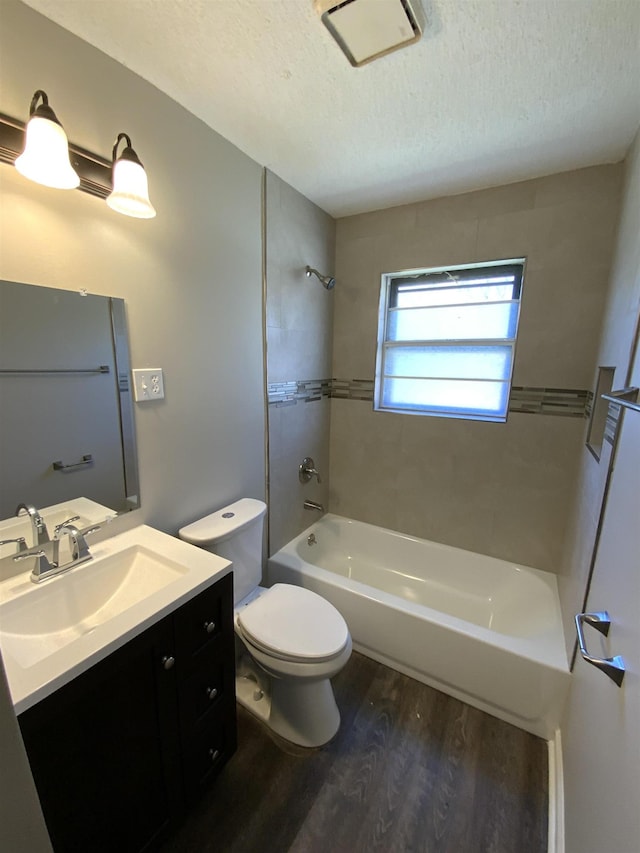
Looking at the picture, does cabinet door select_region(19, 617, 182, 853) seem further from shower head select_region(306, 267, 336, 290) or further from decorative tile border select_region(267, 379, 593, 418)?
shower head select_region(306, 267, 336, 290)

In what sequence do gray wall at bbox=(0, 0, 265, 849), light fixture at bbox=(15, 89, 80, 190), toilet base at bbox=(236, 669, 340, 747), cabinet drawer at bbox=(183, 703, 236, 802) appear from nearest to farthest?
light fixture at bbox=(15, 89, 80, 190) < gray wall at bbox=(0, 0, 265, 849) < cabinet drawer at bbox=(183, 703, 236, 802) < toilet base at bbox=(236, 669, 340, 747)

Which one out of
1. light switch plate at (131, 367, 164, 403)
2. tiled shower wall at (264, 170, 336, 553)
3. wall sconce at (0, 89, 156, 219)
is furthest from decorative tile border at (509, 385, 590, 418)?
wall sconce at (0, 89, 156, 219)

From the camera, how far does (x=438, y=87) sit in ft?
3.89

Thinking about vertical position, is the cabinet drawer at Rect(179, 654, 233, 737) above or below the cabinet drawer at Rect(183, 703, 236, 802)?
above

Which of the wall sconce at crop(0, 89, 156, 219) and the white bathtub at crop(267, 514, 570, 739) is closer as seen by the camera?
the wall sconce at crop(0, 89, 156, 219)

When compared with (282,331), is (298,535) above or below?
below

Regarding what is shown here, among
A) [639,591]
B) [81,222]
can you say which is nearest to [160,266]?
[81,222]

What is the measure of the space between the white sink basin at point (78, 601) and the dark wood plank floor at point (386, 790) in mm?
749

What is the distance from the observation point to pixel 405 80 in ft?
3.79

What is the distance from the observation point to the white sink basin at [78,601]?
35.6 inches

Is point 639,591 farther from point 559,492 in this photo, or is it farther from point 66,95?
point 66,95

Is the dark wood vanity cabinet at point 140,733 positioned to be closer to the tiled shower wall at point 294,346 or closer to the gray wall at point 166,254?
the gray wall at point 166,254

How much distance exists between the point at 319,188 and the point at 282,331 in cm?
79

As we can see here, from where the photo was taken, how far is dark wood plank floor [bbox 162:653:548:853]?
1.11 m
